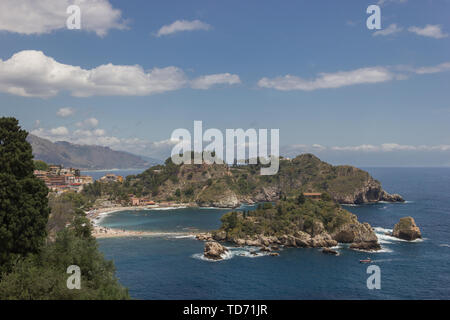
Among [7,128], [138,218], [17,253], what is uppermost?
[7,128]

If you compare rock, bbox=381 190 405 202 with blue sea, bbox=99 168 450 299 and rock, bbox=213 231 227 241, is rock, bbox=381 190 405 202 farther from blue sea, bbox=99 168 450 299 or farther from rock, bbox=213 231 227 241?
rock, bbox=213 231 227 241

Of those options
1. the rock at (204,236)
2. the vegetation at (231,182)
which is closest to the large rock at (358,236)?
the rock at (204,236)

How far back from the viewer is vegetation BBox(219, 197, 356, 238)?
79500mm

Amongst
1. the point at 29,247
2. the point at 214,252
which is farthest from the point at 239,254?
the point at 29,247

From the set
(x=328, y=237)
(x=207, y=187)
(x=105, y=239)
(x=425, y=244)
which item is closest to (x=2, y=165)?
(x=105, y=239)

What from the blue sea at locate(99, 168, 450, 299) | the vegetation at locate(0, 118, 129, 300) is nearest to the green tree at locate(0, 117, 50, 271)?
the vegetation at locate(0, 118, 129, 300)

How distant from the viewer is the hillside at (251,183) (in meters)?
149

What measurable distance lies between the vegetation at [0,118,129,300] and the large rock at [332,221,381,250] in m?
57.7

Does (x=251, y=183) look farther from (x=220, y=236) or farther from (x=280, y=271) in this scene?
(x=280, y=271)

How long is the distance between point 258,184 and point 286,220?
3735 inches

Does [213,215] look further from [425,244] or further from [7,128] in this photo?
[7,128]

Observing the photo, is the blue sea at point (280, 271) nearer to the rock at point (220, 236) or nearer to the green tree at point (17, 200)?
the rock at point (220, 236)
